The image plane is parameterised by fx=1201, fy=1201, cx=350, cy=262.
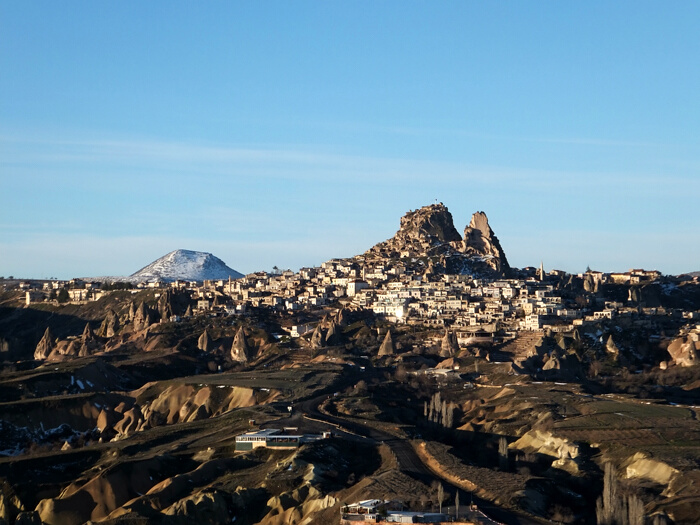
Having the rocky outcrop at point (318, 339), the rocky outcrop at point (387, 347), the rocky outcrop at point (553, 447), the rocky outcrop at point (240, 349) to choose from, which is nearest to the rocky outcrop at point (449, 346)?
the rocky outcrop at point (387, 347)

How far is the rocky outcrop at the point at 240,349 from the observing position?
7042 inches

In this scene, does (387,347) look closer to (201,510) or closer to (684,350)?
(684,350)

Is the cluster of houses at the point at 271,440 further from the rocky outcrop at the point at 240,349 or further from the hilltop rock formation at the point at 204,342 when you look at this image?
the hilltop rock formation at the point at 204,342

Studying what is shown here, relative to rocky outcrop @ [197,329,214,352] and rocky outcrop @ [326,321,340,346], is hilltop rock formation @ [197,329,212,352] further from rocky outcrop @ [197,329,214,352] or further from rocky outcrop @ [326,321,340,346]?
rocky outcrop @ [326,321,340,346]

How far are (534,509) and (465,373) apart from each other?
230 feet

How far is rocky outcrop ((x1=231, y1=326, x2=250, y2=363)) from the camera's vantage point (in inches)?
7042

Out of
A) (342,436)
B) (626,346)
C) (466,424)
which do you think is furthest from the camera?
(626,346)

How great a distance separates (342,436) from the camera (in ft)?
367

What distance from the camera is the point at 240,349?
18100 cm

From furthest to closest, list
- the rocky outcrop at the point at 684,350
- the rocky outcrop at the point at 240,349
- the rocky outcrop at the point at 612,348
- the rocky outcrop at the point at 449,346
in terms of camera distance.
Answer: the rocky outcrop at the point at 240,349
the rocky outcrop at the point at 449,346
the rocky outcrop at the point at 612,348
the rocky outcrop at the point at 684,350

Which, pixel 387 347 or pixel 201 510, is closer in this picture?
pixel 201 510

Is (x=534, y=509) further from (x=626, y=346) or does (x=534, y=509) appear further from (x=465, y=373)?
(x=626, y=346)

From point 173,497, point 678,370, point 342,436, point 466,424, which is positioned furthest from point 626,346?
point 173,497

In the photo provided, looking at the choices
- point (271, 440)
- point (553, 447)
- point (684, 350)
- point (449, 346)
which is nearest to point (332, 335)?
point (449, 346)
